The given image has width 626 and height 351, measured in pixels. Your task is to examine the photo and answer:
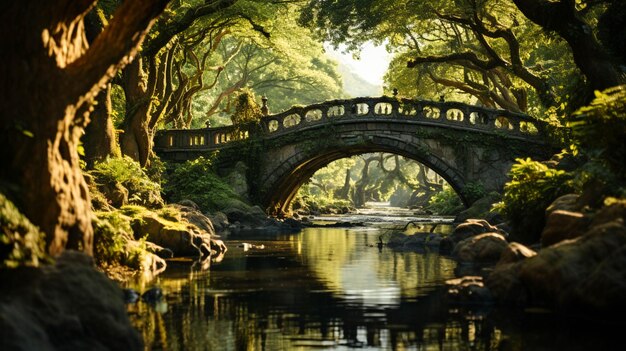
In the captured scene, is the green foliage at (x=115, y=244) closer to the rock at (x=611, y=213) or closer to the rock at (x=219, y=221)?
the rock at (x=611, y=213)

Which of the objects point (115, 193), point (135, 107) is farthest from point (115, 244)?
point (135, 107)

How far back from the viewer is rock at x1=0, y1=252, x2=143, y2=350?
7586 millimetres

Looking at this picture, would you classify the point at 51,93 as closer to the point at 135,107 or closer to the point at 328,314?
the point at 328,314

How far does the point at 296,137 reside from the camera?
37.2 meters

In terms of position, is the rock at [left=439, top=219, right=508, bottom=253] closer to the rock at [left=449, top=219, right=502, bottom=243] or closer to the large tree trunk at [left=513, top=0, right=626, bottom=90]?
the rock at [left=449, top=219, right=502, bottom=243]

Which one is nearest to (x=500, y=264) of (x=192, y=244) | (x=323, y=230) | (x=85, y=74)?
(x=85, y=74)

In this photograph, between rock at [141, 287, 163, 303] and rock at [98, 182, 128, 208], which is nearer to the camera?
rock at [141, 287, 163, 303]

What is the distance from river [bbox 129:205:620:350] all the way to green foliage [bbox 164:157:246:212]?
15.6 metres

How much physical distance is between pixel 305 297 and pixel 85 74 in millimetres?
5146

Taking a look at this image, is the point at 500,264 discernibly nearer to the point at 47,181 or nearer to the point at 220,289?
the point at 220,289

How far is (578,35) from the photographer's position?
64.6ft

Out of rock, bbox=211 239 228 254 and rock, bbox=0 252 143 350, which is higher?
rock, bbox=211 239 228 254

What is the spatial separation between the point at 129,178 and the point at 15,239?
49.1 feet

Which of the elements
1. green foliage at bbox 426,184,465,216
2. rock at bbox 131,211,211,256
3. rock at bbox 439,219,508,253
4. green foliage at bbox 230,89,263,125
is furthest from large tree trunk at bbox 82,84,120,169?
green foliage at bbox 426,184,465,216
